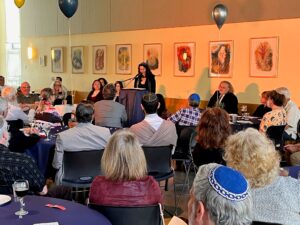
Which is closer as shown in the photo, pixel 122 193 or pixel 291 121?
pixel 122 193

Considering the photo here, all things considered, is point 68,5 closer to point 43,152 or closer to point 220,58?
point 220,58

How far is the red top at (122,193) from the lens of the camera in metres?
2.94

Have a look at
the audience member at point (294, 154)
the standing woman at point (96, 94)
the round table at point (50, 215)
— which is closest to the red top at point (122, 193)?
the round table at point (50, 215)

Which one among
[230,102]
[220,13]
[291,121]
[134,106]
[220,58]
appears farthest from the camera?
[220,58]

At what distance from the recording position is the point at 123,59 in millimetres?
12656

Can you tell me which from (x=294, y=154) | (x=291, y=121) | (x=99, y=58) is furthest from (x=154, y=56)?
(x=294, y=154)

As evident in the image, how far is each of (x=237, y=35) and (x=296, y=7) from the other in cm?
149

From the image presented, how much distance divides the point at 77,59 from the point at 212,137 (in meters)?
10.4

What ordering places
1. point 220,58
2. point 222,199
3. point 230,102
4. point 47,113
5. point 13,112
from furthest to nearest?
point 220,58 < point 230,102 < point 47,113 < point 13,112 < point 222,199

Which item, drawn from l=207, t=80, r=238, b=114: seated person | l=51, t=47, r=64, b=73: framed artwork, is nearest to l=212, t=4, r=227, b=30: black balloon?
l=207, t=80, r=238, b=114: seated person

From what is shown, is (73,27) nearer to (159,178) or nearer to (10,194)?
(159,178)

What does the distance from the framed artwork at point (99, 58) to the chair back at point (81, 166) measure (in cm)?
904

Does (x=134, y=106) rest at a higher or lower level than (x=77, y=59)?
lower

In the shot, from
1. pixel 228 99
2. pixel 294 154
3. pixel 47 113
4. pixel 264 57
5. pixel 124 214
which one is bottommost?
pixel 294 154
